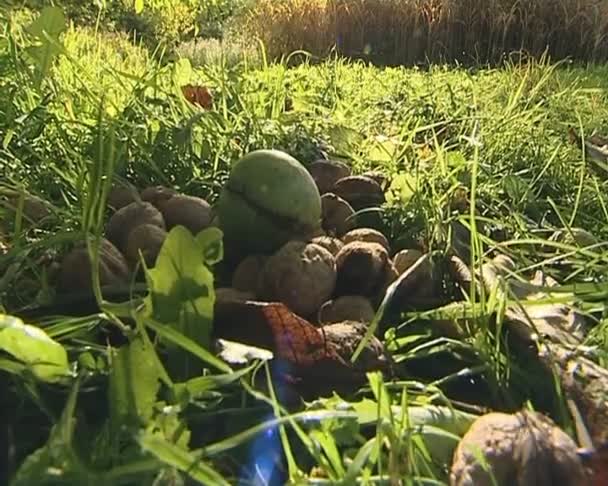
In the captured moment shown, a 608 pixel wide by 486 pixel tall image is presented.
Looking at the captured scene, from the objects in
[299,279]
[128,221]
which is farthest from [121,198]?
[299,279]

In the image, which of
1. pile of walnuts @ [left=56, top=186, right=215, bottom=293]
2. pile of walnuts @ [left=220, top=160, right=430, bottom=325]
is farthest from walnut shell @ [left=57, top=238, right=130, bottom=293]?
pile of walnuts @ [left=220, top=160, right=430, bottom=325]

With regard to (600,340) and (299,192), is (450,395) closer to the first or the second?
(600,340)

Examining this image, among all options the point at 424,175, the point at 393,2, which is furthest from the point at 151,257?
the point at 393,2

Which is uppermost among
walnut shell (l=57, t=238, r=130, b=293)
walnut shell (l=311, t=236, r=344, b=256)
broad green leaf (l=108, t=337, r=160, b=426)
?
walnut shell (l=311, t=236, r=344, b=256)

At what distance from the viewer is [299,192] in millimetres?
1185

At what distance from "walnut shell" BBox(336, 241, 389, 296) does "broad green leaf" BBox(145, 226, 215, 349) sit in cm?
26

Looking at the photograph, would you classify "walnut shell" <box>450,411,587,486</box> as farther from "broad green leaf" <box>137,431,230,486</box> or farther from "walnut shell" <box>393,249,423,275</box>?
"walnut shell" <box>393,249,423,275</box>

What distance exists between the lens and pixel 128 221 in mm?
1176

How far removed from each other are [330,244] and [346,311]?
163 millimetres

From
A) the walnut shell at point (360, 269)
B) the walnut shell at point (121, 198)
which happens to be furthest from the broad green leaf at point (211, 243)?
the walnut shell at point (121, 198)

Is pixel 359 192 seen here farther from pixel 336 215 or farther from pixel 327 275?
pixel 327 275

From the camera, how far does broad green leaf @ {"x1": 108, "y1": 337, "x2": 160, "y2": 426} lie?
73cm

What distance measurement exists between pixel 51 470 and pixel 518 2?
9.29m

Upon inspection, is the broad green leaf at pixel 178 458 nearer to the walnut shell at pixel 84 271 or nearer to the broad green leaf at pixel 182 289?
the broad green leaf at pixel 182 289
